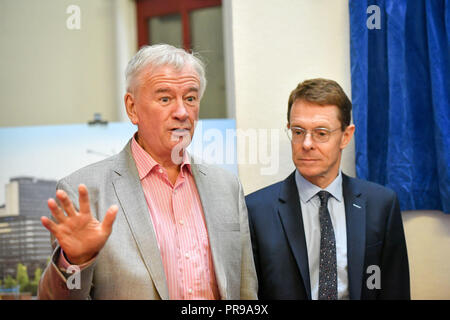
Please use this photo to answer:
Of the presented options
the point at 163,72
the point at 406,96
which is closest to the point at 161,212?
the point at 163,72

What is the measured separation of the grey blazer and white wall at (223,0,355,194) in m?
0.45

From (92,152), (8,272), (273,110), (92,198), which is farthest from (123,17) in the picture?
(92,198)

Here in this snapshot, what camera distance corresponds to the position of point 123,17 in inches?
117

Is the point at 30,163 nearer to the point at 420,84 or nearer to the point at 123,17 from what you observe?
the point at 123,17

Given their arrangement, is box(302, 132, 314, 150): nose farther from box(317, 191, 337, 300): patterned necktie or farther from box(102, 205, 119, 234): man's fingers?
box(102, 205, 119, 234): man's fingers

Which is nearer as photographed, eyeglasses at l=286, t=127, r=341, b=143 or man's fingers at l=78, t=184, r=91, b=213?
man's fingers at l=78, t=184, r=91, b=213

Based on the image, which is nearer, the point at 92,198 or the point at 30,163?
the point at 92,198

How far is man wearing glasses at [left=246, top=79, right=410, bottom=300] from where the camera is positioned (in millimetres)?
1628

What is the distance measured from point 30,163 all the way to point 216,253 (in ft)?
4.59

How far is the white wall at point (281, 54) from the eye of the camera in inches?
75.7

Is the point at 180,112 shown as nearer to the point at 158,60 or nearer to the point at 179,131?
the point at 179,131

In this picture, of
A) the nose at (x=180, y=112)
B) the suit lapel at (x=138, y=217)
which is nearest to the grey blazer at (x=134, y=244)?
the suit lapel at (x=138, y=217)

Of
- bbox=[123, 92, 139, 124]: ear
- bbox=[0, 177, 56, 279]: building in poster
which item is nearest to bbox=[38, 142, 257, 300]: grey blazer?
bbox=[123, 92, 139, 124]: ear

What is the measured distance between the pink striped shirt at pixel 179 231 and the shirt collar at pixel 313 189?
42 cm
